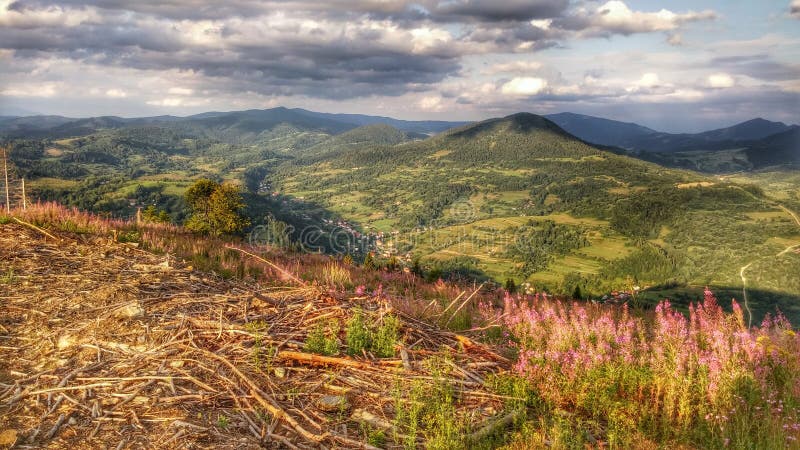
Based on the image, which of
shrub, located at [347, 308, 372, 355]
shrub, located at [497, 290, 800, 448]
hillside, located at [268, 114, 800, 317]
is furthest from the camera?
hillside, located at [268, 114, 800, 317]

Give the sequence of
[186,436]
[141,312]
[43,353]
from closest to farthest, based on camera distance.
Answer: [186,436] → [43,353] → [141,312]

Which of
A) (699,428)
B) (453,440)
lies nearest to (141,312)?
(453,440)

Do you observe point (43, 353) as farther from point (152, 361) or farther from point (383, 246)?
point (383, 246)

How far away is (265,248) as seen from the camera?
1183 centimetres

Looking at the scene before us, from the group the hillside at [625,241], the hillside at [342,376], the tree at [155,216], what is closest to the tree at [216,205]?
the tree at [155,216]

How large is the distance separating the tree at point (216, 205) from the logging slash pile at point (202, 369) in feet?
121

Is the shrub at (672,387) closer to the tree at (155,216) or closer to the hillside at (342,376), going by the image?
the hillside at (342,376)

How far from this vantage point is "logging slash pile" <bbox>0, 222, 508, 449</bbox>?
9.64 feet

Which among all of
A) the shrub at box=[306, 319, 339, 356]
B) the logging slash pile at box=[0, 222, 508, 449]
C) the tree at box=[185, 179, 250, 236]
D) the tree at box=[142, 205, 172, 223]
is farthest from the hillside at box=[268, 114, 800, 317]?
the shrub at box=[306, 319, 339, 356]

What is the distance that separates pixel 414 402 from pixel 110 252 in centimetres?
693

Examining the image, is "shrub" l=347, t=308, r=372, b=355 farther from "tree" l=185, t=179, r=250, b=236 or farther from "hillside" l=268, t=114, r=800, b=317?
"hillside" l=268, t=114, r=800, b=317

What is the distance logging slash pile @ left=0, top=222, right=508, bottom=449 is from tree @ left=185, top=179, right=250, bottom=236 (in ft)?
121

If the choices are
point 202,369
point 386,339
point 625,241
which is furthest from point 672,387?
point 625,241

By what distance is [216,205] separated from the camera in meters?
41.4
